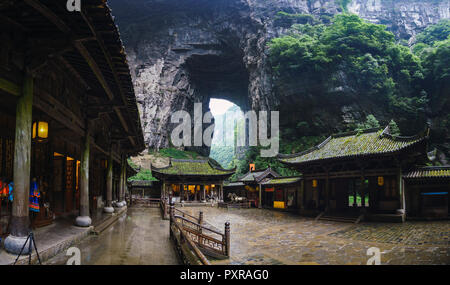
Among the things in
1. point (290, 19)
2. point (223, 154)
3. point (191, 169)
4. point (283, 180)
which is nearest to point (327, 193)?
point (283, 180)

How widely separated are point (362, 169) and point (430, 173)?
3280 millimetres

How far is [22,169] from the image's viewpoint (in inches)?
202

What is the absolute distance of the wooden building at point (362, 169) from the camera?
603 inches

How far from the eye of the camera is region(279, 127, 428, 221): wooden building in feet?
50.3

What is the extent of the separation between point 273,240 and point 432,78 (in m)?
36.7

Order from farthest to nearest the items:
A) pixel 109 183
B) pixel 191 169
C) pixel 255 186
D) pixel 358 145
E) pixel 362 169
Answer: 1. pixel 191 169
2. pixel 255 186
3. pixel 358 145
4. pixel 362 169
5. pixel 109 183

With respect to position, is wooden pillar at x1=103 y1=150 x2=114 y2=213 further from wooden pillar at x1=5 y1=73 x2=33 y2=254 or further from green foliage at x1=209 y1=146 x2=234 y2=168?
green foliage at x1=209 y1=146 x2=234 y2=168

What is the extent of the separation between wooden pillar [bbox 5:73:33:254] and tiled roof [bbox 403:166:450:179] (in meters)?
16.9

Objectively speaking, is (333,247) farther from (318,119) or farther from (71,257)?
(318,119)

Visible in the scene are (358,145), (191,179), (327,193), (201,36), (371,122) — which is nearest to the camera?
(358,145)

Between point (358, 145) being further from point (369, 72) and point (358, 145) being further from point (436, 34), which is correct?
point (436, 34)

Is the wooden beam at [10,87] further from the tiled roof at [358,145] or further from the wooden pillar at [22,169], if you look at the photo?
the tiled roof at [358,145]

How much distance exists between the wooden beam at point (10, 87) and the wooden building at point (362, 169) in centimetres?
1568
